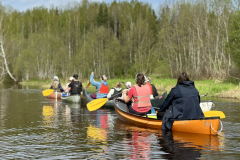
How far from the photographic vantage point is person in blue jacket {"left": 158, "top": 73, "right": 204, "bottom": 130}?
7.17 meters

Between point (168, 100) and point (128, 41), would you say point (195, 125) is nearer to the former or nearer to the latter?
point (168, 100)

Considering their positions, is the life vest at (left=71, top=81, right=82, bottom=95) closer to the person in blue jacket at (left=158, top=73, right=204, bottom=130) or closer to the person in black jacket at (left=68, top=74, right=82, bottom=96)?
the person in black jacket at (left=68, top=74, right=82, bottom=96)

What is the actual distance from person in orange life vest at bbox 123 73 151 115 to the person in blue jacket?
105cm

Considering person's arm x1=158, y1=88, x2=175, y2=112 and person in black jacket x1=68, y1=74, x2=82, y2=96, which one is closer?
person's arm x1=158, y1=88, x2=175, y2=112

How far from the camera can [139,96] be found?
858cm

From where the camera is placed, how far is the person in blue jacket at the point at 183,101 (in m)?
7.17

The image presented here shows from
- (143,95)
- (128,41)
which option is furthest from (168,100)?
(128,41)

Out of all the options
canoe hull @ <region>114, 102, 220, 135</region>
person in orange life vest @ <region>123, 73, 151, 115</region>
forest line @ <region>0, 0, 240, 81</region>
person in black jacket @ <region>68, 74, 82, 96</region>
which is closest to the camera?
canoe hull @ <region>114, 102, 220, 135</region>

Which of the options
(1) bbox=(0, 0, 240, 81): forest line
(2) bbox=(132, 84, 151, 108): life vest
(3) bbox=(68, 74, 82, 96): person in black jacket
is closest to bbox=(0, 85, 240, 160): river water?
(2) bbox=(132, 84, 151, 108): life vest

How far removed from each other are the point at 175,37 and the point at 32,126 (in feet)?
87.2

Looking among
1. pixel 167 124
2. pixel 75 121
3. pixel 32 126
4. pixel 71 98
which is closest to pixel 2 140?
pixel 32 126

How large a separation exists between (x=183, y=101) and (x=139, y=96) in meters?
1.64

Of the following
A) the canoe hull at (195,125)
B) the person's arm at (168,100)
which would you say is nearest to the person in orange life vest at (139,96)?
the canoe hull at (195,125)

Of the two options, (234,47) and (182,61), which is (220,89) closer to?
(234,47)
